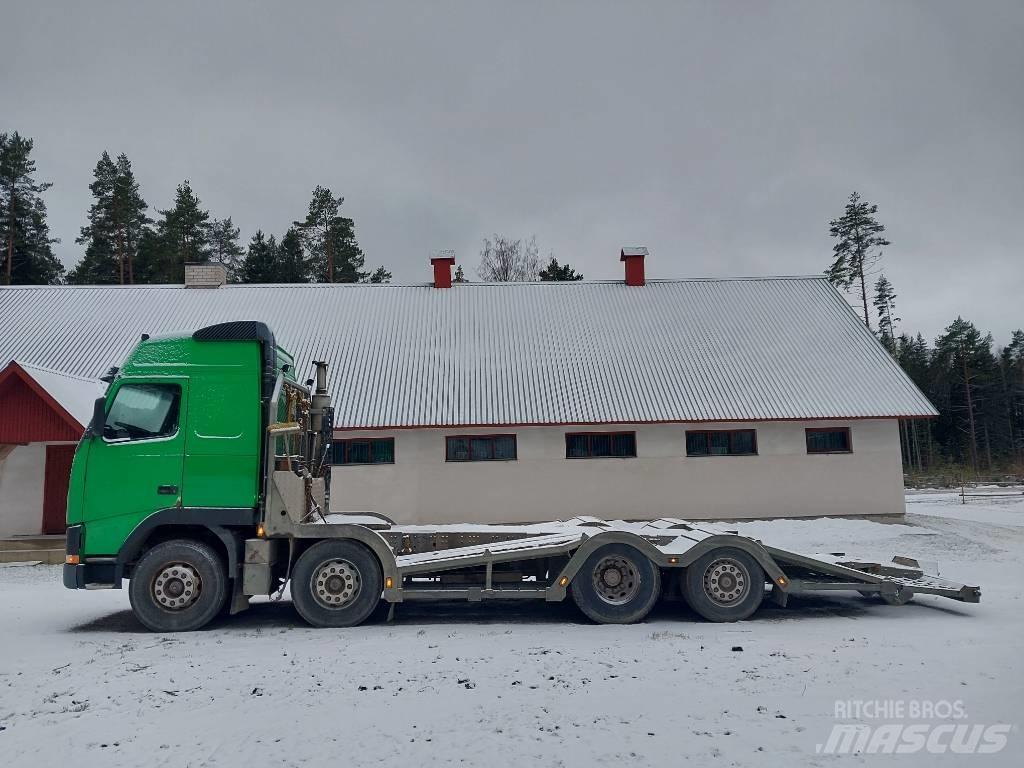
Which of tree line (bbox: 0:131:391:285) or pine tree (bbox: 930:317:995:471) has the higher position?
tree line (bbox: 0:131:391:285)

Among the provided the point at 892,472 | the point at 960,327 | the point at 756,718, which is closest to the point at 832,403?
the point at 892,472

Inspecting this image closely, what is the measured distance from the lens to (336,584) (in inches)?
321

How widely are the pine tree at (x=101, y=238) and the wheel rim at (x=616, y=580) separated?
153 feet

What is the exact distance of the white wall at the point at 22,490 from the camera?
54.4 feet

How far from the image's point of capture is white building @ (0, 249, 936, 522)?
60.8ft

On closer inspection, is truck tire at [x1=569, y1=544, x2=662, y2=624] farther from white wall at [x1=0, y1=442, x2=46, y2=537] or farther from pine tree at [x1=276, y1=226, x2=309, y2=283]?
pine tree at [x1=276, y1=226, x2=309, y2=283]

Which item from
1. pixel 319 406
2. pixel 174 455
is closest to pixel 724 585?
pixel 319 406

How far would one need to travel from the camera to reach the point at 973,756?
4363mm

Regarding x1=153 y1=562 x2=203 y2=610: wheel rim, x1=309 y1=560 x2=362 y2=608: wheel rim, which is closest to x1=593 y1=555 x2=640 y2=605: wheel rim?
x1=309 y1=560 x2=362 y2=608: wheel rim

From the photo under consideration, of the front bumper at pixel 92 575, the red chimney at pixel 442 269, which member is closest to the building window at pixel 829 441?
the red chimney at pixel 442 269

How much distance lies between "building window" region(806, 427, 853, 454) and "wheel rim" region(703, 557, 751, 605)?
12.0 meters

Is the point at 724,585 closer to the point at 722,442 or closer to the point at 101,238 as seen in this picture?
the point at 722,442
